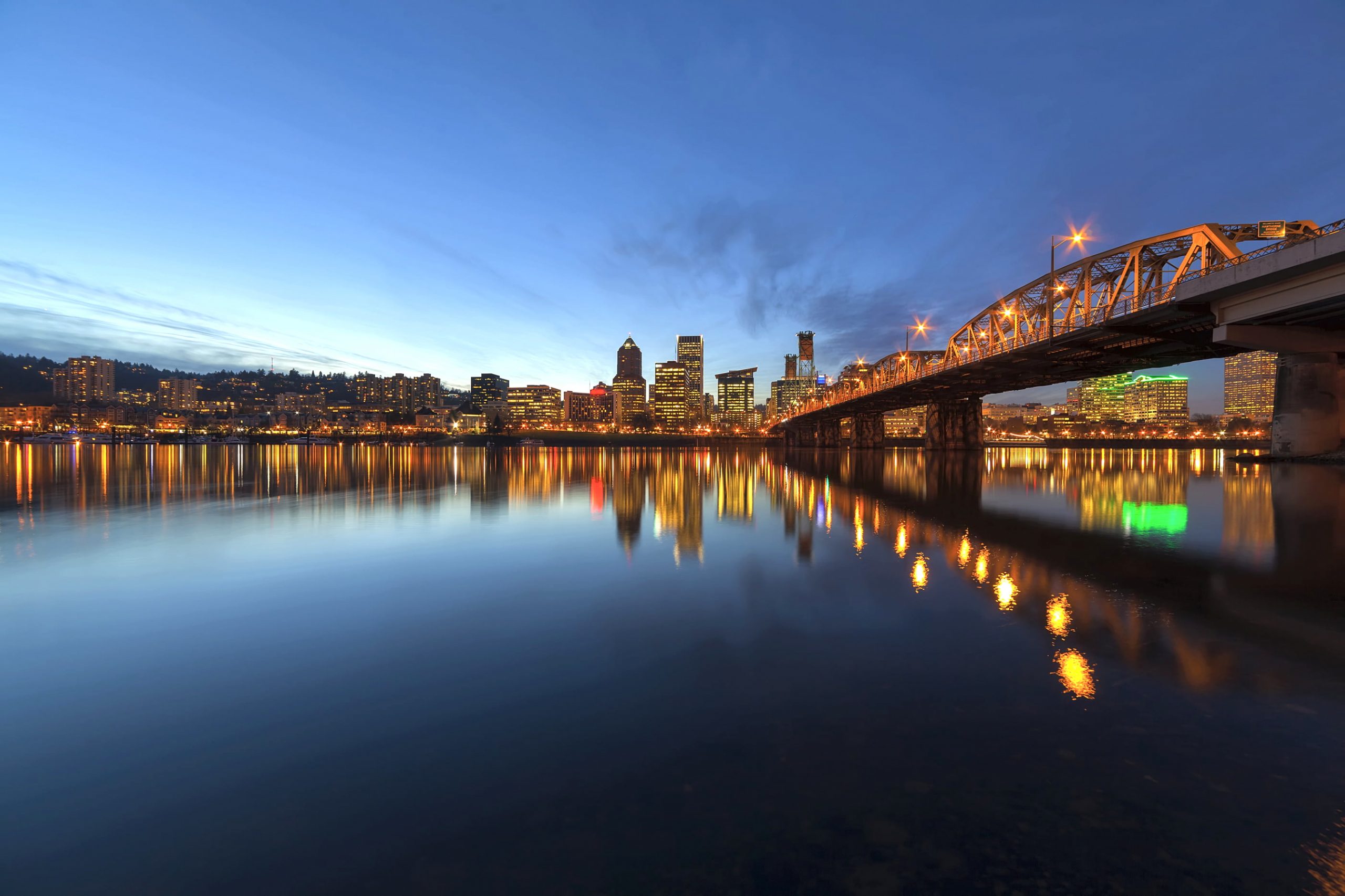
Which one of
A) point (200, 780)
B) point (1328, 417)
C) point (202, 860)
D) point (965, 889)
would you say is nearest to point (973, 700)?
point (965, 889)

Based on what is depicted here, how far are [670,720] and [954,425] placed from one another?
9819 cm

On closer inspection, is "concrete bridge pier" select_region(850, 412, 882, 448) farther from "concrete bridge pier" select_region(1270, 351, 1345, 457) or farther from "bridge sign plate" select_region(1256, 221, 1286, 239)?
"bridge sign plate" select_region(1256, 221, 1286, 239)

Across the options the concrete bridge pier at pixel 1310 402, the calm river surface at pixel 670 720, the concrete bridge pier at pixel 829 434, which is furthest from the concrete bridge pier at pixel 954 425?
the calm river surface at pixel 670 720

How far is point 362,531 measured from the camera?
17.8 meters

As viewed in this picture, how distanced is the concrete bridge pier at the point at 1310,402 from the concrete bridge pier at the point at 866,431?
202 ft

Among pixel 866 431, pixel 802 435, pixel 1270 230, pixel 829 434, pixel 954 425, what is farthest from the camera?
pixel 802 435

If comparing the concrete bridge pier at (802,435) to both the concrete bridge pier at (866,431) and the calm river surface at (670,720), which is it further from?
the calm river surface at (670,720)

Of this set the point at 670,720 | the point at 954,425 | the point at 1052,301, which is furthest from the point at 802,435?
the point at 670,720

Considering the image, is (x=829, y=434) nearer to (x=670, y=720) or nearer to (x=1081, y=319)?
(x=1081, y=319)

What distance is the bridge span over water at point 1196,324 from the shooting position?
29.4 meters

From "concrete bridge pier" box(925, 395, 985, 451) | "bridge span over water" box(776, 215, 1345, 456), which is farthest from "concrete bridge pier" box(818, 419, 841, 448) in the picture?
"bridge span over water" box(776, 215, 1345, 456)

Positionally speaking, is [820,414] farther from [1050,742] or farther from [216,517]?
[1050,742]

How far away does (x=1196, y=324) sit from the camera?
38219 mm

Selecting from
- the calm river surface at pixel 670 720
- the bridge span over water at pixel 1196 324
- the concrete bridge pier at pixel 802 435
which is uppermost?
the bridge span over water at pixel 1196 324
